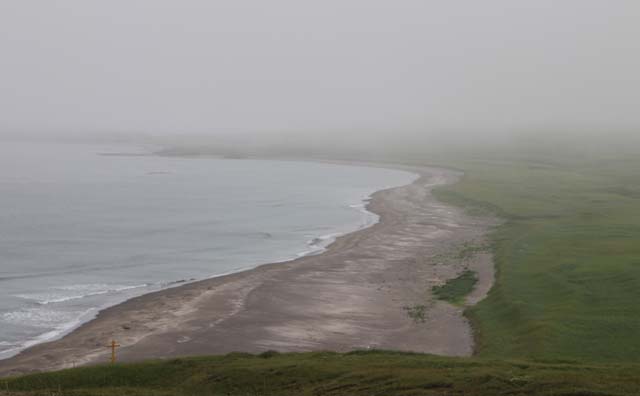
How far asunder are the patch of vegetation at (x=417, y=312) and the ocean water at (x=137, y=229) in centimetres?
1926

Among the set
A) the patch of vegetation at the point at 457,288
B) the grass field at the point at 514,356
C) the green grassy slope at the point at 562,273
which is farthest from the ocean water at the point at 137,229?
the green grassy slope at the point at 562,273

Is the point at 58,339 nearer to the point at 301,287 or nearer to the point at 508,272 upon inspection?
the point at 301,287

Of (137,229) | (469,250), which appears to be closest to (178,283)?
(469,250)

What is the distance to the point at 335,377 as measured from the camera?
104 ft

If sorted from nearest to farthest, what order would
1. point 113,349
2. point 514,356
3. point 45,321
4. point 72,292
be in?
point 113,349 < point 514,356 < point 45,321 < point 72,292

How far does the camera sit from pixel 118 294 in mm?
56719

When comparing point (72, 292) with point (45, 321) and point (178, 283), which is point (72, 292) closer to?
point (178, 283)

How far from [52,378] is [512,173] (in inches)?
5226

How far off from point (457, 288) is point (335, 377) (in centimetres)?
2800

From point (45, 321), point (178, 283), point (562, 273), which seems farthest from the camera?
point (178, 283)

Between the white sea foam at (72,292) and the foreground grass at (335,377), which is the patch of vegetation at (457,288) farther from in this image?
the white sea foam at (72,292)

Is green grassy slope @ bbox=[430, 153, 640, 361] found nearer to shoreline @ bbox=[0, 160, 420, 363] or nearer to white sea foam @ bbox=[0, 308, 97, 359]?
shoreline @ bbox=[0, 160, 420, 363]

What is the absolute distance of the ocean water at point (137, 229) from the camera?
5597 centimetres

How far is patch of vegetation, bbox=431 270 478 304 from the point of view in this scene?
55281mm
